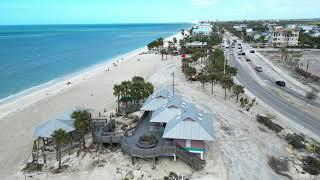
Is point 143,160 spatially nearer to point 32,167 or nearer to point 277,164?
point 32,167

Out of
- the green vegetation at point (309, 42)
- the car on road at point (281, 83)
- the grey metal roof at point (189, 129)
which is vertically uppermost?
the green vegetation at point (309, 42)

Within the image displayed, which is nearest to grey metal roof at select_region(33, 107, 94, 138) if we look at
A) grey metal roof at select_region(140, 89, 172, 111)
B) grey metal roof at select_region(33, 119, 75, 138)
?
grey metal roof at select_region(33, 119, 75, 138)

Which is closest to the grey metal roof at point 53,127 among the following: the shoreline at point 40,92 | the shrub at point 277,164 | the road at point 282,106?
the shoreline at point 40,92

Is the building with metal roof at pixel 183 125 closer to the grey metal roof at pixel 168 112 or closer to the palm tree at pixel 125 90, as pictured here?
the grey metal roof at pixel 168 112

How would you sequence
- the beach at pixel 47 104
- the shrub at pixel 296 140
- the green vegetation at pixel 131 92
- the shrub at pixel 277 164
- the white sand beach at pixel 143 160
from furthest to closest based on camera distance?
the green vegetation at pixel 131 92
the beach at pixel 47 104
the shrub at pixel 296 140
the shrub at pixel 277 164
the white sand beach at pixel 143 160

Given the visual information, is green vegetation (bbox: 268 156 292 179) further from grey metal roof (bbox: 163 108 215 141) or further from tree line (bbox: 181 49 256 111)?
tree line (bbox: 181 49 256 111)

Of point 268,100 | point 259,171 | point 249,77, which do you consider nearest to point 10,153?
point 259,171

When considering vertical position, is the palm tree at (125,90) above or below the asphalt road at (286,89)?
above
